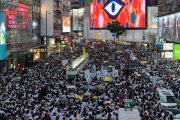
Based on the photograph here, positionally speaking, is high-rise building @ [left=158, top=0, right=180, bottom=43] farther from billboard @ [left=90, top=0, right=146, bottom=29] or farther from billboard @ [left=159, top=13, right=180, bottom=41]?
billboard @ [left=90, top=0, right=146, bottom=29]

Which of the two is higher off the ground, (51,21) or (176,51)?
(51,21)

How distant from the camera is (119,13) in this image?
90.5m

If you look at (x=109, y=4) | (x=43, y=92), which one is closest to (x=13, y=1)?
(x=43, y=92)

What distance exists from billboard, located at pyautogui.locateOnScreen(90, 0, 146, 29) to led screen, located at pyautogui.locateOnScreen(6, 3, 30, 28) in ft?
131

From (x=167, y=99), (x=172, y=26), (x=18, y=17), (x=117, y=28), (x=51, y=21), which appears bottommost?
(x=167, y=99)

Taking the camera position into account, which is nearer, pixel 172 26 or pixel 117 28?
pixel 172 26

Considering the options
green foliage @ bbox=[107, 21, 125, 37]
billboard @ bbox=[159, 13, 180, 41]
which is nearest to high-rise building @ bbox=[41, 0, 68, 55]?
green foliage @ bbox=[107, 21, 125, 37]

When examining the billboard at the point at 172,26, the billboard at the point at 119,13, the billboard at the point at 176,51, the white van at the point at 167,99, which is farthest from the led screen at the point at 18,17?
the billboard at the point at 119,13

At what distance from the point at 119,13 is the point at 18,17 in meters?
49.9

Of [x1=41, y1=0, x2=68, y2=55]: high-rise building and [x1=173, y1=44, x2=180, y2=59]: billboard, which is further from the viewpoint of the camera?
[x1=41, y1=0, x2=68, y2=55]: high-rise building

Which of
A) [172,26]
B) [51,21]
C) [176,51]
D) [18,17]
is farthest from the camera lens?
[51,21]

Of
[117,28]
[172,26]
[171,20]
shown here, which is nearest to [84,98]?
[172,26]

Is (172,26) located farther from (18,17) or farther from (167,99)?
(167,99)

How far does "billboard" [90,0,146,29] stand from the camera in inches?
3282
